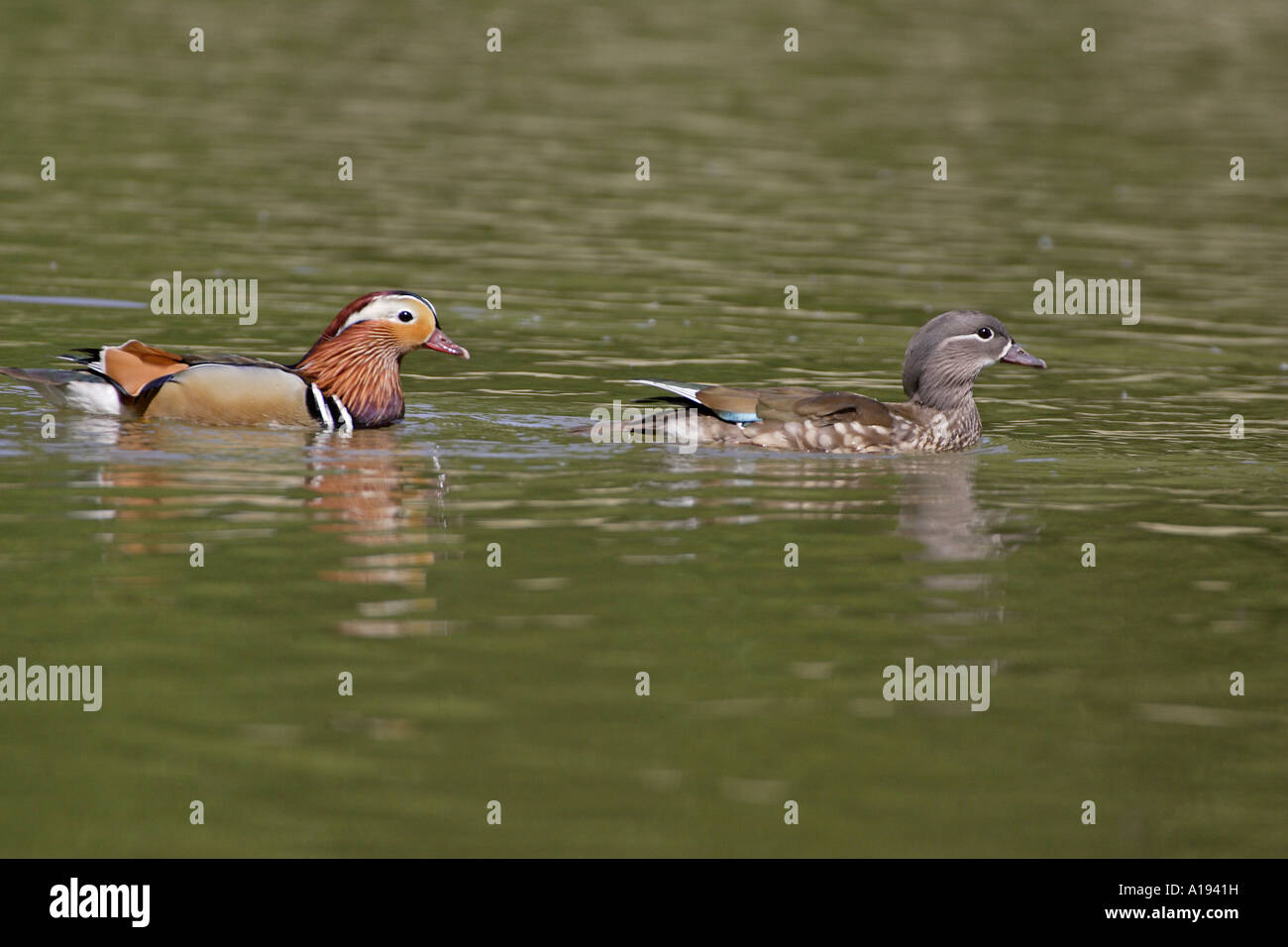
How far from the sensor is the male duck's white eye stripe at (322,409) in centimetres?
1716

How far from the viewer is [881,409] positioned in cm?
1692

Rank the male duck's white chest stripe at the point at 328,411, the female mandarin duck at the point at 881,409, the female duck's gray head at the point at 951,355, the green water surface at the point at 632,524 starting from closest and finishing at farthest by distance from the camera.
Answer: the green water surface at the point at 632,524
the female mandarin duck at the point at 881,409
the male duck's white chest stripe at the point at 328,411
the female duck's gray head at the point at 951,355

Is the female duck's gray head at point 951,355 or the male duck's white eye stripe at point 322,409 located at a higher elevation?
the female duck's gray head at point 951,355

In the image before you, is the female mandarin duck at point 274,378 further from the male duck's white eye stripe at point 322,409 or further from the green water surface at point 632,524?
the green water surface at point 632,524

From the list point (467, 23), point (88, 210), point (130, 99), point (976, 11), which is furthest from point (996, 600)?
point (976, 11)

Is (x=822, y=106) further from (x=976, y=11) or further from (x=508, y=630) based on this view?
(x=508, y=630)

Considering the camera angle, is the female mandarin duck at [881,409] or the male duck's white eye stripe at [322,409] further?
the male duck's white eye stripe at [322,409]

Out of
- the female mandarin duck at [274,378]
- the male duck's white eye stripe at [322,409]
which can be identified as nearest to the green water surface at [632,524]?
the female mandarin duck at [274,378]

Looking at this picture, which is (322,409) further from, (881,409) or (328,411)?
(881,409)

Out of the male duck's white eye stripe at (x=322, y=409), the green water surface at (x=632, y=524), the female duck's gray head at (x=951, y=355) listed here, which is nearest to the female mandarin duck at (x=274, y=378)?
the male duck's white eye stripe at (x=322, y=409)

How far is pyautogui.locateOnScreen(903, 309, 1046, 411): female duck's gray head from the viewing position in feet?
57.1

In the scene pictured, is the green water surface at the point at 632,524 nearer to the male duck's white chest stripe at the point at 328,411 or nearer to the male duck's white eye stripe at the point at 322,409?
the male duck's white chest stripe at the point at 328,411

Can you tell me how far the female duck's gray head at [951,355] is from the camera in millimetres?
17406

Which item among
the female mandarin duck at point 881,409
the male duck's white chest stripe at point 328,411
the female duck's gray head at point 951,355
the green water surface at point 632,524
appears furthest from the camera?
the female duck's gray head at point 951,355
